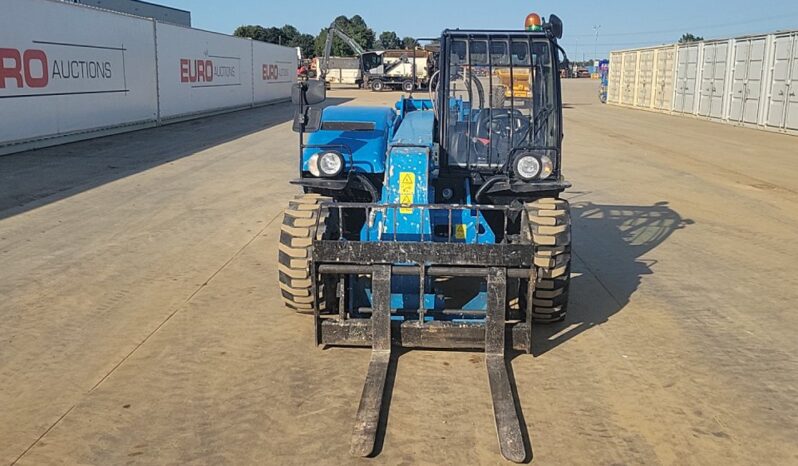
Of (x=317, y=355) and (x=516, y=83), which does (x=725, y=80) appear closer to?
(x=516, y=83)

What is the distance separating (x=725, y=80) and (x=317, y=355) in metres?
28.1

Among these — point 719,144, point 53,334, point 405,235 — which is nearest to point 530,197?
point 405,235

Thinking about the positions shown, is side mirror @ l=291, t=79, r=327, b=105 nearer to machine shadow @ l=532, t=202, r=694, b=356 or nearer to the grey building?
machine shadow @ l=532, t=202, r=694, b=356

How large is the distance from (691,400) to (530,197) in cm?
218

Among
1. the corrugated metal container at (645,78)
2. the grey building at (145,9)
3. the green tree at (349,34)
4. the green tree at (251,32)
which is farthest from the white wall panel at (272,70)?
the green tree at (251,32)

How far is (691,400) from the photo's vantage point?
4.73m

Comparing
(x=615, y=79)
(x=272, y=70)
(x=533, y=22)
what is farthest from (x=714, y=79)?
(x=533, y=22)

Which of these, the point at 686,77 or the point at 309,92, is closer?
the point at 309,92

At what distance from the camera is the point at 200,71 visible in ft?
97.1

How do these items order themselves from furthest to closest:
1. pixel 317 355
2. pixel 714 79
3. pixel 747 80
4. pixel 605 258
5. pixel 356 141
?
pixel 714 79
pixel 747 80
pixel 605 258
pixel 356 141
pixel 317 355

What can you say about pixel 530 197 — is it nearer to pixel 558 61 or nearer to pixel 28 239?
pixel 558 61

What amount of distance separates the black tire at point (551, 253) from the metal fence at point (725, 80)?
71.3 ft

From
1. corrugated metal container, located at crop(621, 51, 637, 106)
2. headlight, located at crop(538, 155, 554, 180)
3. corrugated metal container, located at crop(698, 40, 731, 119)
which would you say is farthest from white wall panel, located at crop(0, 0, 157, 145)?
corrugated metal container, located at crop(621, 51, 637, 106)

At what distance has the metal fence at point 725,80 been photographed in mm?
24484
